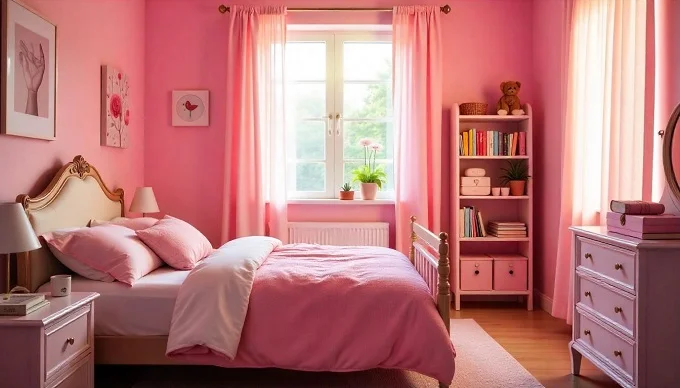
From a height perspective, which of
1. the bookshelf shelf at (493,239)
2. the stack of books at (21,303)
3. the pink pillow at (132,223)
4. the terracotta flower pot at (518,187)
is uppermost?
the terracotta flower pot at (518,187)

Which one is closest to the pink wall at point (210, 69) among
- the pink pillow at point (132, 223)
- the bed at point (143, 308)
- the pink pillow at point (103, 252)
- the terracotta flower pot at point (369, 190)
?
the terracotta flower pot at point (369, 190)

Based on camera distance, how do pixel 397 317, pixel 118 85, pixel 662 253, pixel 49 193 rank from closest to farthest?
pixel 662 253 < pixel 397 317 < pixel 49 193 < pixel 118 85

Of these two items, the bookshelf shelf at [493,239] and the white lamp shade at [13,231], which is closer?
the white lamp shade at [13,231]

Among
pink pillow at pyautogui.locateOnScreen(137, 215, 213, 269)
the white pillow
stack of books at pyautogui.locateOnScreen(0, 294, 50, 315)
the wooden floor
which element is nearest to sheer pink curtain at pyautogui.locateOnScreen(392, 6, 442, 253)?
the wooden floor

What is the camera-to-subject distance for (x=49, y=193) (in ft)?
9.87

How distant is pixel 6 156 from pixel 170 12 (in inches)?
101

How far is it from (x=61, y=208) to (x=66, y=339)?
1.07m

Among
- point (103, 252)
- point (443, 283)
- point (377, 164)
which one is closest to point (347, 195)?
point (377, 164)

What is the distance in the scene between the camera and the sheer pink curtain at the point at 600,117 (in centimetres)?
325

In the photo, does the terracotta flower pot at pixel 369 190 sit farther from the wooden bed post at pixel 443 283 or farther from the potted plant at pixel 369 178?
the wooden bed post at pixel 443 283

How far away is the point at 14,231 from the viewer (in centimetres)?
223

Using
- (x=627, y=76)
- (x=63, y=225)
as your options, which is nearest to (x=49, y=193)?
(x=63, y=225)

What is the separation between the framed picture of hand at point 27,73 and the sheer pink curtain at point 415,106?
2716mm

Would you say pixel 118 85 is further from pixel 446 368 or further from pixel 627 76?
pixel 627 76
